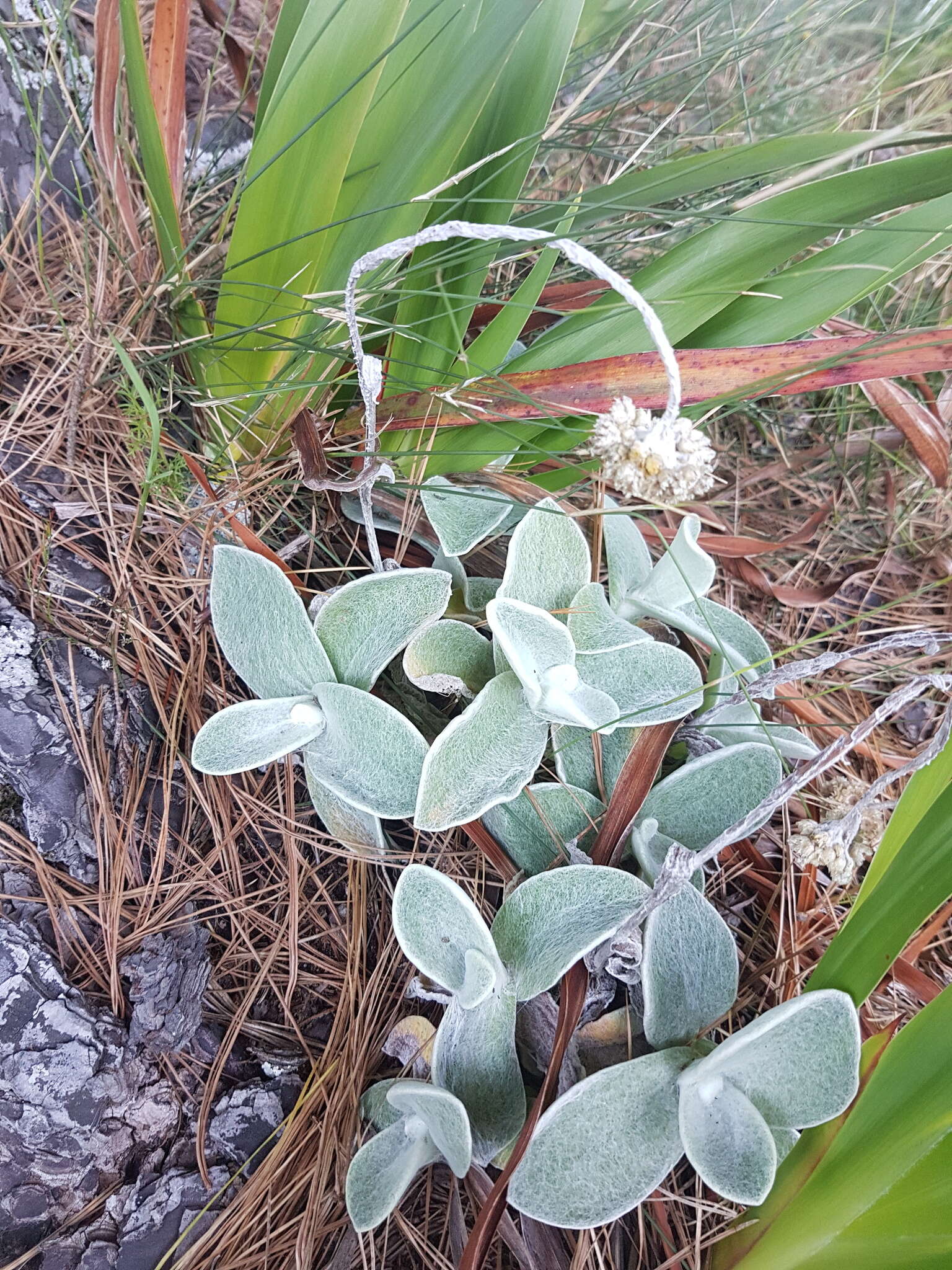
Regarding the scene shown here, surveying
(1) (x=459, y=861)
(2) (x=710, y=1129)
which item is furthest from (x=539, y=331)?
(2) (x=710, y=1129)

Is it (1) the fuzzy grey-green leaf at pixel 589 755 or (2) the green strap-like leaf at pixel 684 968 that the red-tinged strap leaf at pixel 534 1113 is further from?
(1) the fuzzy grey-green leaf at pixel 589 755

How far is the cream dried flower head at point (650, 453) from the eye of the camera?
41cm

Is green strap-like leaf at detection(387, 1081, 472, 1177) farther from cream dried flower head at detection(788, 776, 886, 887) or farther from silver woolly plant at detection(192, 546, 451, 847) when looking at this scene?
cream dried flower head at detection(788, 776, 886, 887)

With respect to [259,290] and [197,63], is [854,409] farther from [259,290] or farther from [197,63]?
[197,63]

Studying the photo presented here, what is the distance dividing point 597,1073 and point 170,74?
3.12 ft

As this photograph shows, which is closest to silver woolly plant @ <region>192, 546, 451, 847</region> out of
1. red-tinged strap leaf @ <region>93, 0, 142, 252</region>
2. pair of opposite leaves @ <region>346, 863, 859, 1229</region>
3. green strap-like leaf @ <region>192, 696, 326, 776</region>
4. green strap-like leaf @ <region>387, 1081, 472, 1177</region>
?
green strap-like leaf @ <region>192, 696, 326, 776</region>

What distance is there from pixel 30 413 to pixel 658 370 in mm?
623

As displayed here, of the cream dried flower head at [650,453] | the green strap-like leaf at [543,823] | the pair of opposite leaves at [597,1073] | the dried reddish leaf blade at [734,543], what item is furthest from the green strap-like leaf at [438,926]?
the dried reddish leaf blade at [734,543]

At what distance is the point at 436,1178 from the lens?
2.35 feet

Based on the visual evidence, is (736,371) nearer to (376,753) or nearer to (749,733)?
(749,733)

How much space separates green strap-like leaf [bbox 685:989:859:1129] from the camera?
56cm

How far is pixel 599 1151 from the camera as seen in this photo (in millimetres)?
575

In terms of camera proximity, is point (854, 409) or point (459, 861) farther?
point (854, 409)

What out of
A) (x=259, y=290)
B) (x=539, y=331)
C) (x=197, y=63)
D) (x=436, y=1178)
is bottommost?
(x=436, y=1178)
